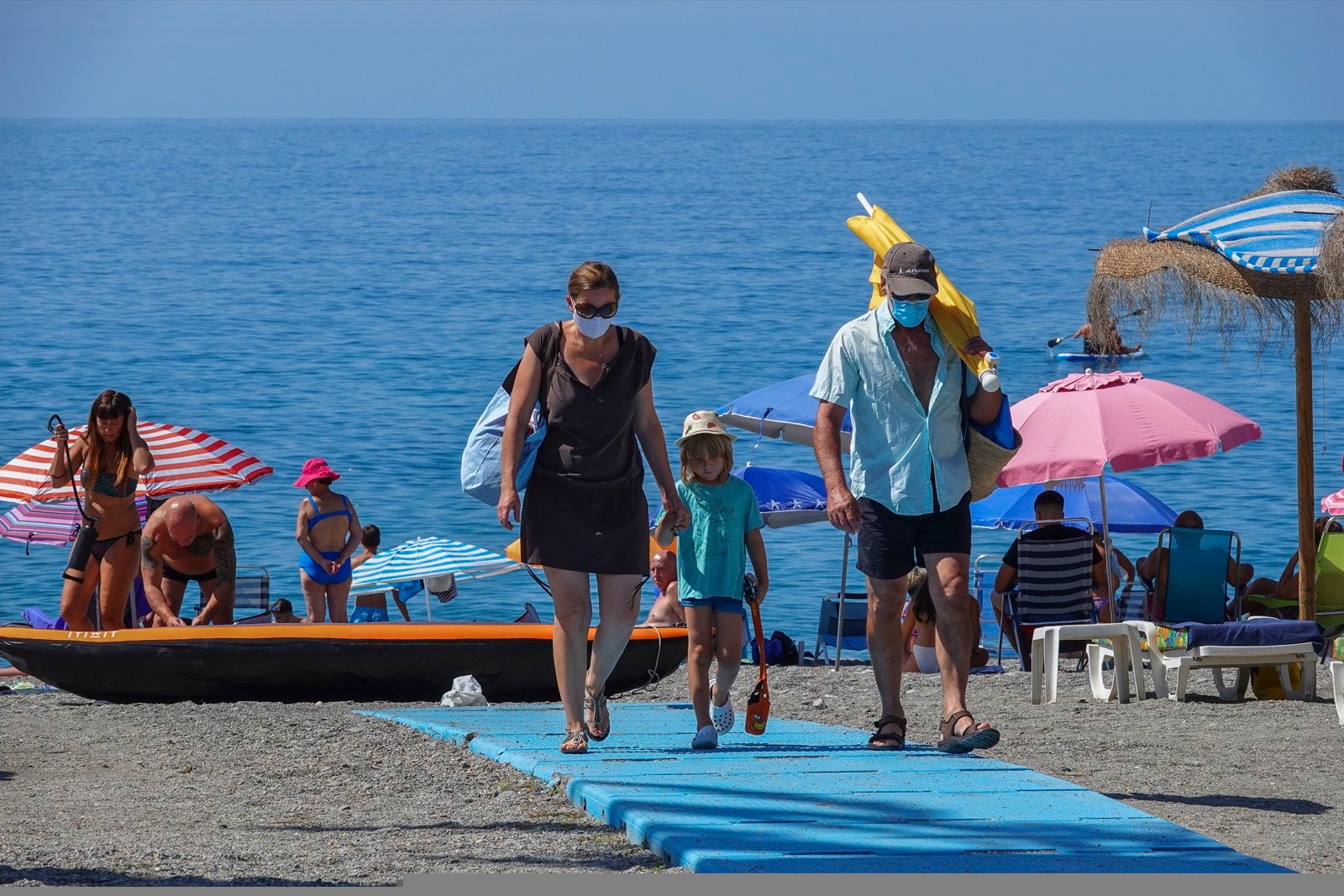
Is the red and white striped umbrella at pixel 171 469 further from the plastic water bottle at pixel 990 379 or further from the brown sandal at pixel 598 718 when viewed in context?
the plastic water bottle at pixel 990 379

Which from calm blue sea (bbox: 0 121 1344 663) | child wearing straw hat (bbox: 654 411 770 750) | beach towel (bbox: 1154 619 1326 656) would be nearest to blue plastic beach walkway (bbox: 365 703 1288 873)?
child wearing straw hat (bbox: 654 411 770 750)

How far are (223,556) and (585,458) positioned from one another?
18.3 ft

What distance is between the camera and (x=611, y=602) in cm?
574

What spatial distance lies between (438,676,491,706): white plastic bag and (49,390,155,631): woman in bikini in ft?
7.68

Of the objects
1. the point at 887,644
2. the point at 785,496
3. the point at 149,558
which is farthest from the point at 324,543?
the point at 887,644

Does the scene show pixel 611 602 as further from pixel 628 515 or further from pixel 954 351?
pixel 954 351

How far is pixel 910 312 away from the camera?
5535 millimetres

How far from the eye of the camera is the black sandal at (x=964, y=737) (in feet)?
18.0

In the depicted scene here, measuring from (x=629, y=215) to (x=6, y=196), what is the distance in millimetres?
43678

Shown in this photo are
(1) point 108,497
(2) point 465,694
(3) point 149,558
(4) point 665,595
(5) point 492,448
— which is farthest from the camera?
(4) point 665,595

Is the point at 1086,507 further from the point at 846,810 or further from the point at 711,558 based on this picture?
the point at 846,810

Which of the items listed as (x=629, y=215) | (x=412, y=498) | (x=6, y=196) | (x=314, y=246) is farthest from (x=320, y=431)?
(x=6, y=196)

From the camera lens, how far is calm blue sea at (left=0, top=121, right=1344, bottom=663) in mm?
26172

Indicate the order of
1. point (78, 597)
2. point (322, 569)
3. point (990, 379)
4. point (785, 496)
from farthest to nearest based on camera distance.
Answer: point (785, 496), point (322, 569), point (78, 597), point (990, 379)
